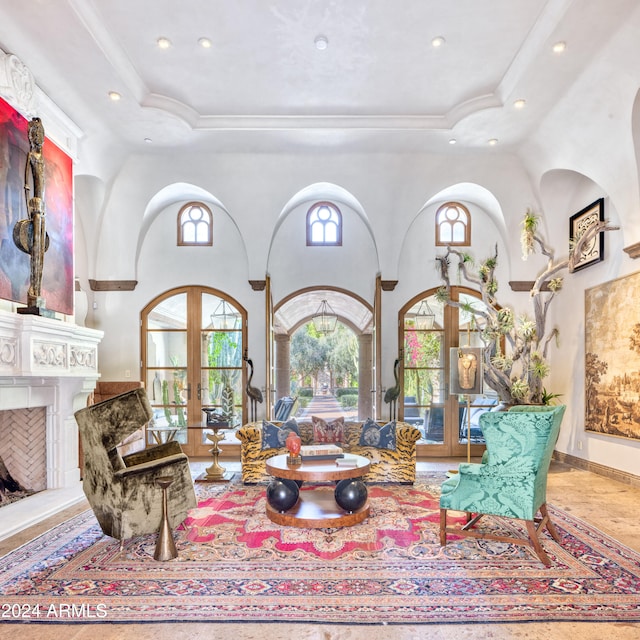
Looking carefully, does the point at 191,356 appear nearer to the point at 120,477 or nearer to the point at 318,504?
the point at 318,504

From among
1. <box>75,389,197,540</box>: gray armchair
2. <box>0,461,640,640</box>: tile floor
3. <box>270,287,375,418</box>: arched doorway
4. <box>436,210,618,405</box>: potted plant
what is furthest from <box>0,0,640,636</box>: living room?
<box>270,287,375,418</box>: arched doorway

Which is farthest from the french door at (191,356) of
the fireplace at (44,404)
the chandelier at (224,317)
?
the fireplace at (44,404)

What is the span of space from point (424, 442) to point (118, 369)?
481 cm

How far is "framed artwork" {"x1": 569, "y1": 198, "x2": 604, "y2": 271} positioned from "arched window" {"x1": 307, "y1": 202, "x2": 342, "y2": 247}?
3381 millimetres

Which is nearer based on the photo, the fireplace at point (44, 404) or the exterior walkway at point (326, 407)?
the fireplace at point (44, 404)

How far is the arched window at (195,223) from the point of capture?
26.2 ft

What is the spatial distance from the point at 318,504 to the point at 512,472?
72.6 inches

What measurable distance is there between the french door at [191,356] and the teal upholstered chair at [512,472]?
4719 mm

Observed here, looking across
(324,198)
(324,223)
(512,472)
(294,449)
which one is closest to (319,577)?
(294,449)

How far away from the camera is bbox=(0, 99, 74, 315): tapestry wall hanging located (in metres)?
4.47

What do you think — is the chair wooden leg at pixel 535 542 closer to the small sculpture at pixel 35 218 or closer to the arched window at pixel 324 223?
the small sculpture at pixel 35 218

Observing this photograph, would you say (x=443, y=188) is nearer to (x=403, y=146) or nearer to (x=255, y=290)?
(x=403, y=146)

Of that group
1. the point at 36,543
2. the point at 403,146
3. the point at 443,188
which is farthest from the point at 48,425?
the point at 443,188

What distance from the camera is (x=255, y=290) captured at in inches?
307
